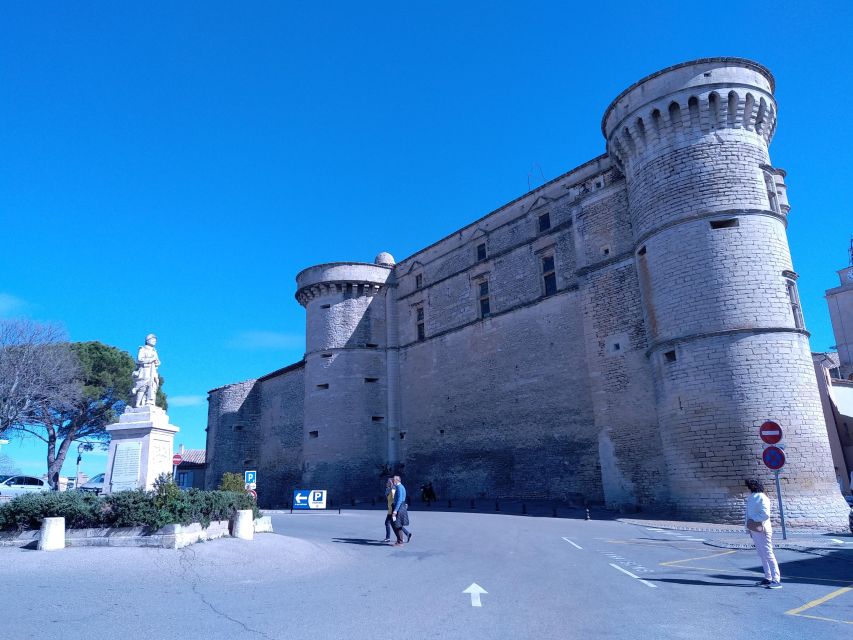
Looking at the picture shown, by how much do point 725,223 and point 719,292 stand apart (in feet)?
7.89

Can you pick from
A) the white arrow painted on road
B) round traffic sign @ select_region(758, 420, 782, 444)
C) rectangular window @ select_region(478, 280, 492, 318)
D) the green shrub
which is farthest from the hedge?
rectangular window @ select_region(478, 280, 492, 318)

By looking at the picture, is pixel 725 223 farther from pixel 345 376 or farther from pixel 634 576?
pixel 345 376

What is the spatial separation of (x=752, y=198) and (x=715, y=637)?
56.7 feet

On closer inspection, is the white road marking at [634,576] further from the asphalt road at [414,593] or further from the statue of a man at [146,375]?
the statue of a man at [146,375]

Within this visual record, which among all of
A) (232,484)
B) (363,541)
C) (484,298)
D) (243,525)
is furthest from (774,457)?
(484,298)

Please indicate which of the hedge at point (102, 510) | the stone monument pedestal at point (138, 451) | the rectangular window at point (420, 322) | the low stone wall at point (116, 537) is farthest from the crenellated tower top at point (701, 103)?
the low stone wall at point (116, 537)

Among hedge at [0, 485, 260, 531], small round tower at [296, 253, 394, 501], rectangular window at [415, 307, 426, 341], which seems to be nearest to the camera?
hedge at [0, 485, 260, 531]

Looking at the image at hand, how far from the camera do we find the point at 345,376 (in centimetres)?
3350

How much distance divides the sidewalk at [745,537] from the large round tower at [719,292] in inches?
40.4

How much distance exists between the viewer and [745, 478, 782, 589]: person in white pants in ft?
25.1

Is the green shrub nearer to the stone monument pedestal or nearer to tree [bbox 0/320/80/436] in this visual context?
the stone monument pedestal

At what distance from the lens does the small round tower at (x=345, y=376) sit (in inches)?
1260

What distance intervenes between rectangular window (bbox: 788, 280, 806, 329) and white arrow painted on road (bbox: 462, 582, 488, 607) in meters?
15.8

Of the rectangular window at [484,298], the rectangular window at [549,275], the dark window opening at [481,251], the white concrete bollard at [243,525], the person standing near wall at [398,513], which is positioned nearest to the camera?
the white concrete bollard at [243,525]
